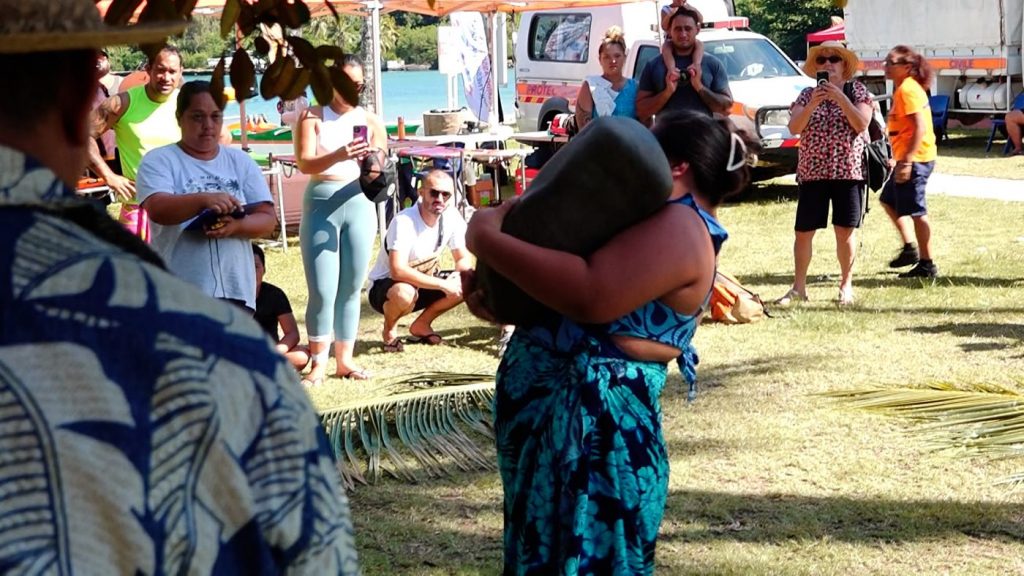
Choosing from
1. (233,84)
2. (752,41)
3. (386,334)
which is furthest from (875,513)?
(752,41)

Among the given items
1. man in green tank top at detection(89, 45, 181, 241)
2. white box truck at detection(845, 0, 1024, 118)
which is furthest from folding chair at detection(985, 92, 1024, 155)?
man in green tank top at detection(89, 45, 181, 241)

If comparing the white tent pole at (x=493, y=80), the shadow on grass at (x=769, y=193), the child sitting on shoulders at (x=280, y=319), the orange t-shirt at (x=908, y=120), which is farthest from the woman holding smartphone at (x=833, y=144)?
the white tent pole at (x=493, y=80)

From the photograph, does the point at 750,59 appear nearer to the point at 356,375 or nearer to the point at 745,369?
the point at 745,369

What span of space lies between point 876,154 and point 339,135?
12.3 feet

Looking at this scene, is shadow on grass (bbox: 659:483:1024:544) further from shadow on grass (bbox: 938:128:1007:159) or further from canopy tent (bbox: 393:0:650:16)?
shadow on grass (bbox: 938:128:1007:159)

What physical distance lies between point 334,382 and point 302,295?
2.84 metres

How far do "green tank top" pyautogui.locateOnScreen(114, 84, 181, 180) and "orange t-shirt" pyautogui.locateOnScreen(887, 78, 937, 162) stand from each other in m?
5.12

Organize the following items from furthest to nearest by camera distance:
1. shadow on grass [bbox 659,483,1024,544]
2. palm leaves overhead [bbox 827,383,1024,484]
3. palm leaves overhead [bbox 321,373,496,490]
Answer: palm leaves overhead [bbox 321,373,496,490] → palm leaves overhead [bbox 827,383,1024,484] → shadow on grass [bbox 659,483,1024,544]

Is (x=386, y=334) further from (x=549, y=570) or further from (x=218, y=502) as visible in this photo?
(x=218, y=502)

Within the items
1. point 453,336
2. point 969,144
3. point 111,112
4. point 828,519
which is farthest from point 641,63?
point 828,519

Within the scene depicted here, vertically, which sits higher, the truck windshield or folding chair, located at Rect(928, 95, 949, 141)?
the truck windshield

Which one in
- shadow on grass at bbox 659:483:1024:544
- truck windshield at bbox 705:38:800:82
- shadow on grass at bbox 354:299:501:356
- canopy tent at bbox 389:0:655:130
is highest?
canopy tent at bbox 389:0:655:130

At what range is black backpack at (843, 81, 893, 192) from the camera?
866 centimetres

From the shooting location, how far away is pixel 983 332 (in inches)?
311
